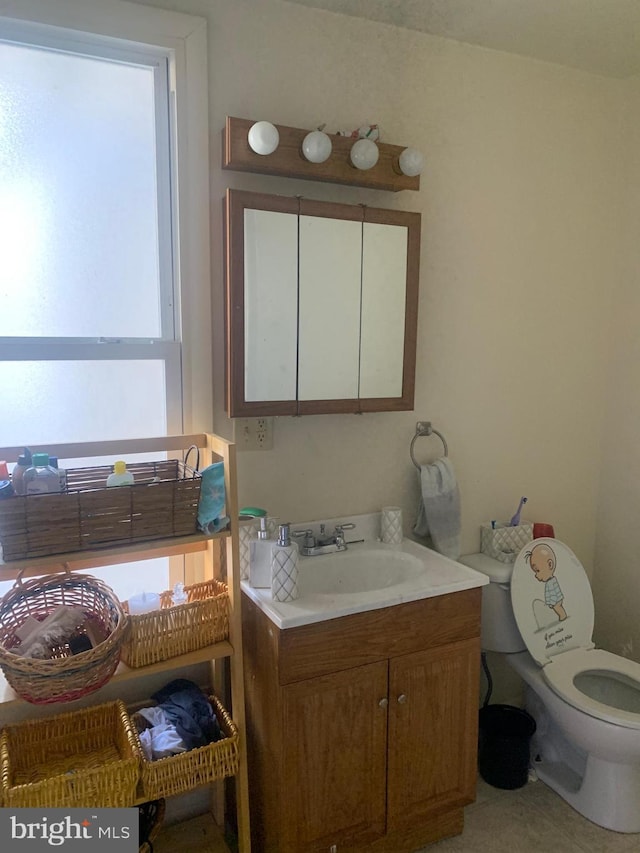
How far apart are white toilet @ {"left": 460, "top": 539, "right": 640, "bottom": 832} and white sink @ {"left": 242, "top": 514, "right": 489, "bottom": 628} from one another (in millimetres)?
356

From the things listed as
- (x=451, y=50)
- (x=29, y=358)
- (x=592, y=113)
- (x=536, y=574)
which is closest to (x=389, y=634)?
(x=536, y=574)

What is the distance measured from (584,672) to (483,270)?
53.6 inches

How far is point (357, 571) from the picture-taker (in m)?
1.93

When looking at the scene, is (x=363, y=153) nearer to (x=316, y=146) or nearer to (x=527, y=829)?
(x=316, y=146)

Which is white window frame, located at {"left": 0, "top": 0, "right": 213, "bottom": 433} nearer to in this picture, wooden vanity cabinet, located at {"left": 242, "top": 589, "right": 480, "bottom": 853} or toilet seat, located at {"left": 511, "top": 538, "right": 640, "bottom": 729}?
wooden vanity cabinet, located at {"left": 242, "top": 589, "right": 480, "bottom": 853}

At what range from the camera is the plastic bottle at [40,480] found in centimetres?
130

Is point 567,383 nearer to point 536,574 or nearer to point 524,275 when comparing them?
point 524,275

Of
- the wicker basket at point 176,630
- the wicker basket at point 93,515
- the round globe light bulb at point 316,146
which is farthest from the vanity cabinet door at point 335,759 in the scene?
the round globe light bulb at point 316,146

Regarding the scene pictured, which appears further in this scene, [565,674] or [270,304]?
[565,674]

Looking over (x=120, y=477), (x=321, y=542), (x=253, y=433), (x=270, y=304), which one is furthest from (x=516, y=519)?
(x=120, y=477)

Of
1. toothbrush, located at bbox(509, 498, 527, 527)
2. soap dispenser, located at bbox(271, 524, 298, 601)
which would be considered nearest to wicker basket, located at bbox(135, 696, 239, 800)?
soap dispenser, located at bbox(271, 524, 298, 601)

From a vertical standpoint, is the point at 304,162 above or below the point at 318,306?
above

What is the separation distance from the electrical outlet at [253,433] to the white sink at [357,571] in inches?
14.5

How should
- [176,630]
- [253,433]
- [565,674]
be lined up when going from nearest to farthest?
1. [176,630]
2. [253,433]
3. [565,674]
